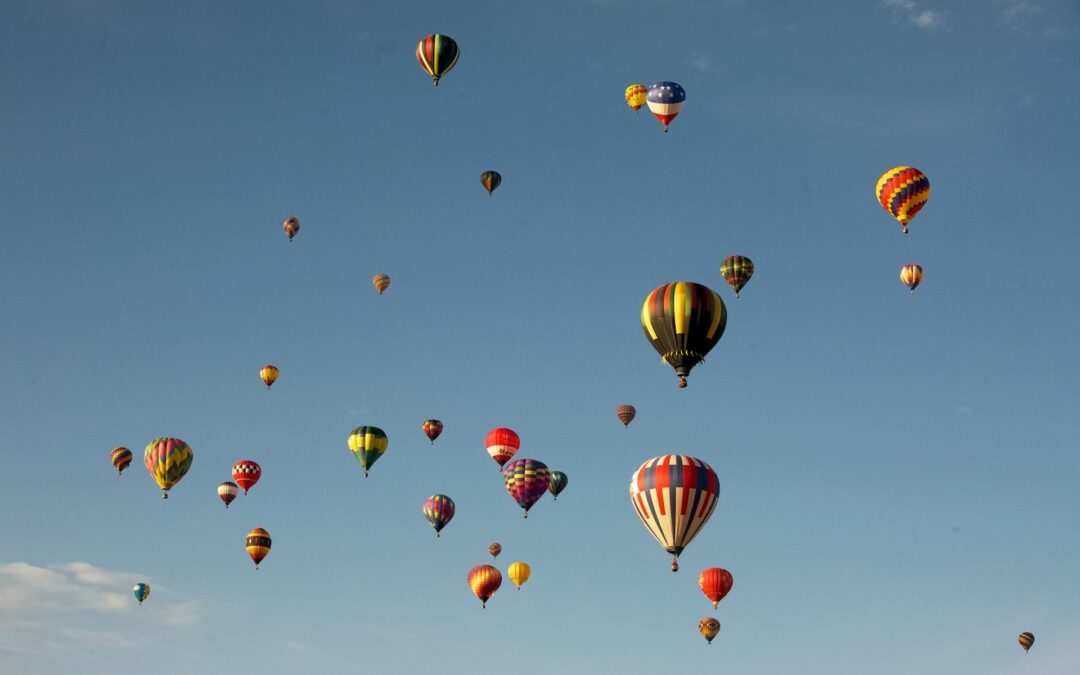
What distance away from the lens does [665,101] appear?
2977 inches

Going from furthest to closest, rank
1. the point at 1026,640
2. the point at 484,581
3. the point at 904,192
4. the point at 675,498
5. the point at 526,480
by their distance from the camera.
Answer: the point at 1026,640, the point at 484,581, the point at 526,480, the point at 904,192, the point at 675,498

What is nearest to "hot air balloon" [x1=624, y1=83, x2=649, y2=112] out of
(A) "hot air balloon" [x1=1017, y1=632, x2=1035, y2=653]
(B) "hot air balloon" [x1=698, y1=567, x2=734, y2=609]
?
(B) "hot air balloon" [x1=698, y1=567, x2=734, y2=609]

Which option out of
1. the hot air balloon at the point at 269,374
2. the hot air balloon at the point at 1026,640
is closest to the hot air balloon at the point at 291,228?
the hot air balloon at the point at 269,374

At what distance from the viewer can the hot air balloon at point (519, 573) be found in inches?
3501

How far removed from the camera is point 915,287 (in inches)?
3214

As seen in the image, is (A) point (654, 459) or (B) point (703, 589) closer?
(A) point (654, 459)

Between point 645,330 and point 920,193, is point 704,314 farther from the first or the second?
point 920,193

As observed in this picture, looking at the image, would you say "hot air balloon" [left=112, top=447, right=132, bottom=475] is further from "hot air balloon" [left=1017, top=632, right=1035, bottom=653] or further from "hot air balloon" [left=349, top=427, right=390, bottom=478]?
"hot air balloon" [left=1017, top=632, right=1035, bottom=653]

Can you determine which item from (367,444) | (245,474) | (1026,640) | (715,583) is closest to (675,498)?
(715,583)

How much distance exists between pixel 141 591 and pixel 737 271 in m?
46.2

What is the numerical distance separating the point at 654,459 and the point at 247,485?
3909 centimetres

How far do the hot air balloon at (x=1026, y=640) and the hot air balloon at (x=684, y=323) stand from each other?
53228 millimetres

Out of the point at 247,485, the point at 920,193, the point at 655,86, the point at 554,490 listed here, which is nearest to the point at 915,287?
the point at 920,193

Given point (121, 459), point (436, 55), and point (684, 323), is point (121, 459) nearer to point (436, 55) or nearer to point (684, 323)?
point (436, 55)
